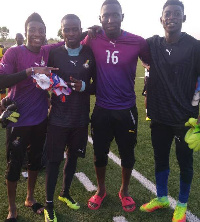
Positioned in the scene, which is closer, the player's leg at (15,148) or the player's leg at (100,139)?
the player's leg at (15,148)

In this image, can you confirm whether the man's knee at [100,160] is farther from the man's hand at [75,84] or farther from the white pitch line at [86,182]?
the man's hand at [75,84]

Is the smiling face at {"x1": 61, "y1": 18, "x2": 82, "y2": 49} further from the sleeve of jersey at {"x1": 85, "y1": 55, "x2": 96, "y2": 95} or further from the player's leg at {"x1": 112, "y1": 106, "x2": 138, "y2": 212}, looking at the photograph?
the player's leg at {"x1": 112, "y1": 106, "x2": 138, "y2": 212}

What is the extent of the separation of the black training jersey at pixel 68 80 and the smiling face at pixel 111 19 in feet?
1.12

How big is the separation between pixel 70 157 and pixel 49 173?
362mm

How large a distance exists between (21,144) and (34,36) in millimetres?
1264

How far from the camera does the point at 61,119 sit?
338cm

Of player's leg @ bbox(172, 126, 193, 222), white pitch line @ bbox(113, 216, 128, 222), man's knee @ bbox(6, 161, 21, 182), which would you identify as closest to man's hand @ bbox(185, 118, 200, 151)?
player's leg @ bbox(172, 126, 193, 222)

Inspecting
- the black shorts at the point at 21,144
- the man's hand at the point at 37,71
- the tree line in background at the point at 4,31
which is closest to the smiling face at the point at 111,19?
the man's hand at the point at 37,71

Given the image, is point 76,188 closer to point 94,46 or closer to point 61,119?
point 61,119

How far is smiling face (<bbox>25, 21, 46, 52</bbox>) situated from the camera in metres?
3.26

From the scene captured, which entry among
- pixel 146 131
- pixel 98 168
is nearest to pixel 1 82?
pixel 98 168

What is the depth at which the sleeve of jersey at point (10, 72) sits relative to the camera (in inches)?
120

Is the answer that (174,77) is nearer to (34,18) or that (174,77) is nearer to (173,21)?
(173,21)

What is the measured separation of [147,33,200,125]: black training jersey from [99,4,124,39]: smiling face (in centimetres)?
45
